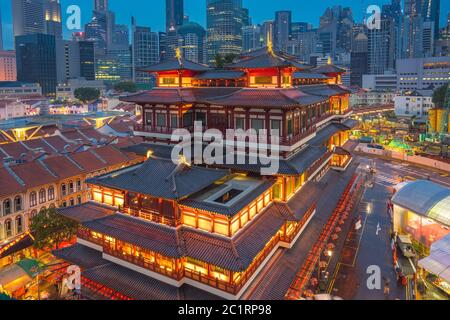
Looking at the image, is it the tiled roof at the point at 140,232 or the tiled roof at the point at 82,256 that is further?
the tiled roof at the point at 82,256

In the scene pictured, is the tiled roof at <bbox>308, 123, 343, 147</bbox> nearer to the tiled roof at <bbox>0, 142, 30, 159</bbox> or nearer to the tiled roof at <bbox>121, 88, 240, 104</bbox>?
the tiled roof at <bbox>121, 88, 240, 104</bbox>

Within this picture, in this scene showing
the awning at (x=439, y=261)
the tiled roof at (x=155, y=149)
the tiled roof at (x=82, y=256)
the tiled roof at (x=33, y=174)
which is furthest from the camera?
the tiled roof at (x=33, y=174)

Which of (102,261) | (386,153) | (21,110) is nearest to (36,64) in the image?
(21,110)

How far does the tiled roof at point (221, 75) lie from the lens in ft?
122

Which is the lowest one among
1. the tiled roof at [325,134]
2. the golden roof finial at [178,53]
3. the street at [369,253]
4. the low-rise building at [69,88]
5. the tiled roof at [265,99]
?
the street at [369,253]

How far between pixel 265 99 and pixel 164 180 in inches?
474

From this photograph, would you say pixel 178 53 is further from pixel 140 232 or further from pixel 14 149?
pixel 14 149

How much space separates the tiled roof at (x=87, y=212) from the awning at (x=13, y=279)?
228 inches

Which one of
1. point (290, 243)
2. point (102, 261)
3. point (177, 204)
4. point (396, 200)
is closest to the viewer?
point (177, 204)

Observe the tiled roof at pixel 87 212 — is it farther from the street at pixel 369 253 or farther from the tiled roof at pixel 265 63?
the street at pixel 369 253

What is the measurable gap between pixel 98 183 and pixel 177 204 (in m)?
7.73

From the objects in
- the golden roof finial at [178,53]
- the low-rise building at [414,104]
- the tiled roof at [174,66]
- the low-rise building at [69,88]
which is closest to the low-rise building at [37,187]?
the tiled roof at [174,66]

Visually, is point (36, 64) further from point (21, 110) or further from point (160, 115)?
point (160, 115)

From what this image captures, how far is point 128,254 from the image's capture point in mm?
26578
